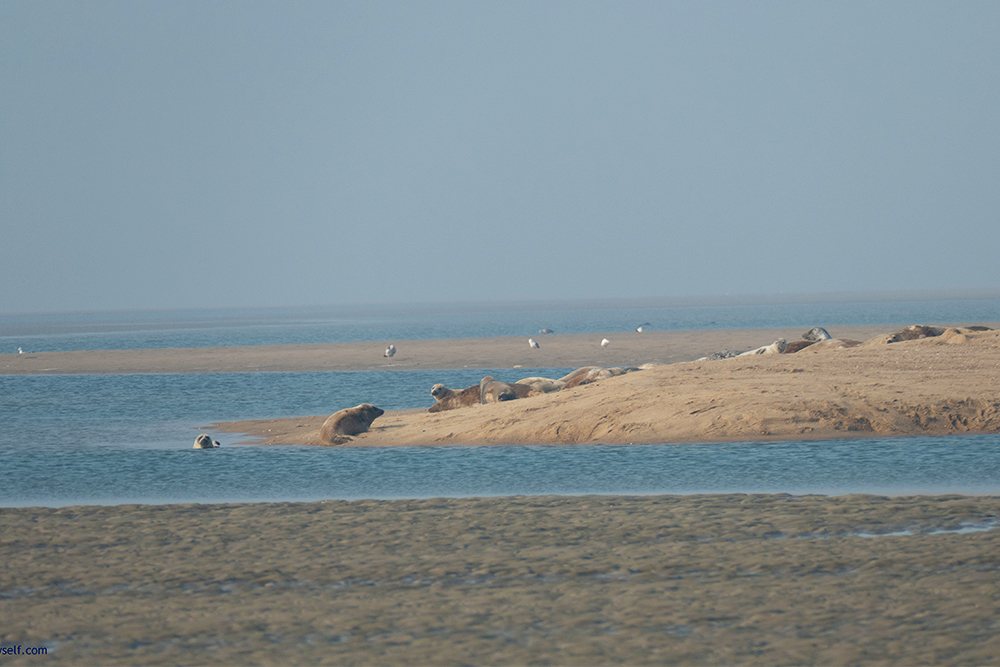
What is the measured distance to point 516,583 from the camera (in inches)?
341

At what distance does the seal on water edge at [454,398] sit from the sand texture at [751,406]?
827mm

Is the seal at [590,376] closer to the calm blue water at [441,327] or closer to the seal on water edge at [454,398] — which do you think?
the seal on water edge at [454,398]

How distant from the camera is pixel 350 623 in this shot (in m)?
7.60

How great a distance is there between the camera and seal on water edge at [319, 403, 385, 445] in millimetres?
19688

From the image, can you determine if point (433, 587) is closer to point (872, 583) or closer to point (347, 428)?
point (872, 583)

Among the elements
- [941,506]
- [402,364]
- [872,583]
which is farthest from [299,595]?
[402,364]

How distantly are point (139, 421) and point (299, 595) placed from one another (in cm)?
1799

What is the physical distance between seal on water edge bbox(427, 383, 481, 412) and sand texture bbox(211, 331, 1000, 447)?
827 mm

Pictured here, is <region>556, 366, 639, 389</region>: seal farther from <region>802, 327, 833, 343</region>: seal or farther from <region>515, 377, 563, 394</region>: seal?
<region>802, 327, 833, 343</region>: seal

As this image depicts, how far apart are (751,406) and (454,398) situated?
7343mm

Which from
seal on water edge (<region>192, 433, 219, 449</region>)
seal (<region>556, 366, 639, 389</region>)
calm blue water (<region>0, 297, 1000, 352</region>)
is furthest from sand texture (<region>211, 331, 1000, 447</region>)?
calm blue water (<region>0, 297, 1000, 352</region>)

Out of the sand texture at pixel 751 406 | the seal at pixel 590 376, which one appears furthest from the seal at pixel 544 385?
the sand texture at pixel 751 406

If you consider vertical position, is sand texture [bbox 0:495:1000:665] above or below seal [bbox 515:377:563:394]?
below

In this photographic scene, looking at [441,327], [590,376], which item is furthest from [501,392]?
[441,327]
